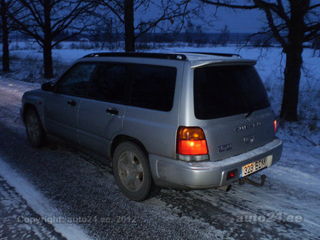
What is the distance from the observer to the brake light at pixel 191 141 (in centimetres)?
314

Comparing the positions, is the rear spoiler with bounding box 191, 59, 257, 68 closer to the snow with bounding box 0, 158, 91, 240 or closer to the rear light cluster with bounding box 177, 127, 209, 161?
the rear light cluster with bounding box 177, 127, 209, 161

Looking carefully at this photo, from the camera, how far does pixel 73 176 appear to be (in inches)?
180

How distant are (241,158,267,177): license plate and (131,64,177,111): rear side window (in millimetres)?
1098

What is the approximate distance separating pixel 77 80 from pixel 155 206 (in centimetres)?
228

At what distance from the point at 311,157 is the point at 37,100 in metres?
4.90

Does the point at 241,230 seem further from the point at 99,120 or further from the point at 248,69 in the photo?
the point at 99,120

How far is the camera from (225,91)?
135 inches

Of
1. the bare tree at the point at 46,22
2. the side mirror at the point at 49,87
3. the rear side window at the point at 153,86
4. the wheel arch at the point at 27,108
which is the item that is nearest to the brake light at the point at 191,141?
the rear side window at the point at 153,86

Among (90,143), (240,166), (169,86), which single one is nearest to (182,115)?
(169,86)

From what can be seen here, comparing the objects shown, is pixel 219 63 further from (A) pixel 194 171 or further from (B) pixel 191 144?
(A) pixel 194 171

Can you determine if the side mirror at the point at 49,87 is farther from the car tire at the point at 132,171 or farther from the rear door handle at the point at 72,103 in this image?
the car tire at the point at 132,171

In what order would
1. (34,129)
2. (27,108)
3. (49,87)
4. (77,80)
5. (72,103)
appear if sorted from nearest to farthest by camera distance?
(72,103) → (77,80) → (49,87) → (34,129) → (27,108)

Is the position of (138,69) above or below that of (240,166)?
above

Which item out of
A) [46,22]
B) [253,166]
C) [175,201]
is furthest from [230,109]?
[46,22]
